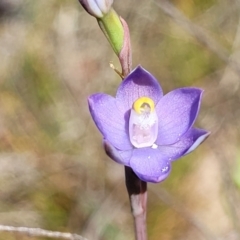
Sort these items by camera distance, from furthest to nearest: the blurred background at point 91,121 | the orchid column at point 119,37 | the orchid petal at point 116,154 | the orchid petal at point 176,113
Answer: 1. the blurred background at point 91,121
2. the orchid petal at point 176,113
3. the orchid column at point 119,37
4. the orchid petal at point 116,154

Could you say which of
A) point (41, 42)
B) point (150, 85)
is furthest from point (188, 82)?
point (150, 85)

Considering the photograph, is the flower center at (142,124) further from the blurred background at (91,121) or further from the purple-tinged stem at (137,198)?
the blurred background at (91,121)

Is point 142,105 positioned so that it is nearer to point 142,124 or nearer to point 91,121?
point 142,124

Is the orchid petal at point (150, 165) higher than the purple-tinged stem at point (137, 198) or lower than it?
higher

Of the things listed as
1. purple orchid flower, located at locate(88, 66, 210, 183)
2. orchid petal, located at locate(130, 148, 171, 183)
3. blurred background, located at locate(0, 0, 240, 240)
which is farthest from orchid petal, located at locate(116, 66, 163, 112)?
blurred background, located at locate(0, 0, 240, 240)

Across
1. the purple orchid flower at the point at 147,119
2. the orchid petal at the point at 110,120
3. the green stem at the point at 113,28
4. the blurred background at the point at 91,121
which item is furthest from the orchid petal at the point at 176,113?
the blurred background at the point at 91,121

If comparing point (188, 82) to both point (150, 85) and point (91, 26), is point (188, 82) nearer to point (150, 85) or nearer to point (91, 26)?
point (91, 26)

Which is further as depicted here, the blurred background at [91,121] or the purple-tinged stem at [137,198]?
the blurred background at [91,121]
